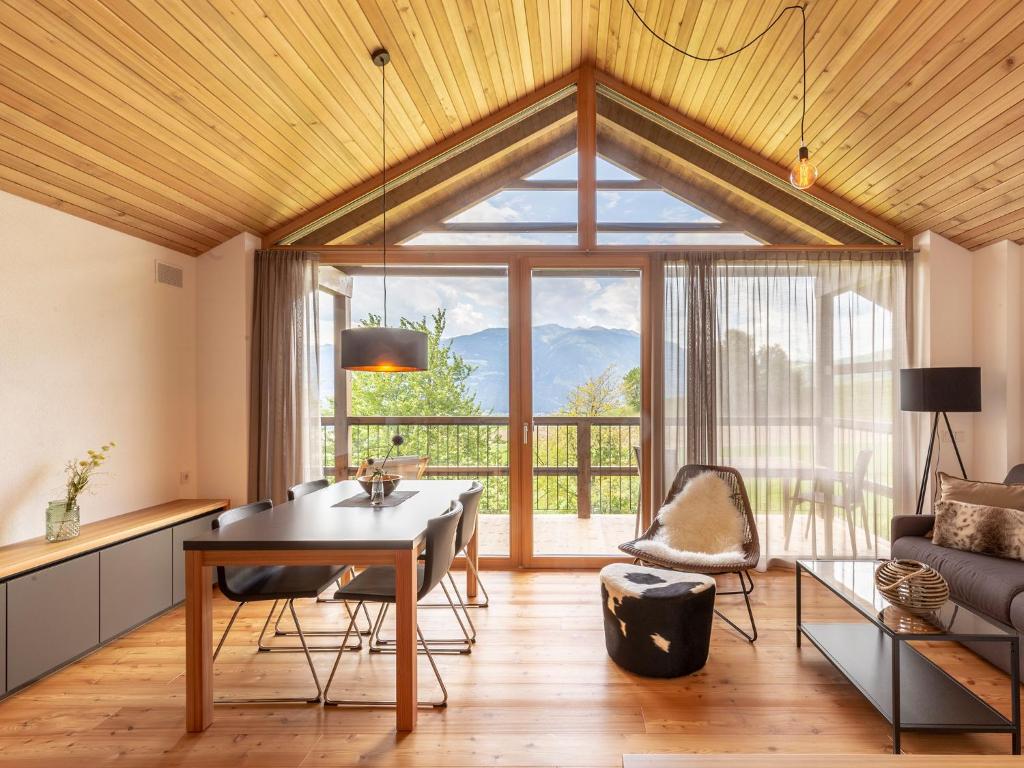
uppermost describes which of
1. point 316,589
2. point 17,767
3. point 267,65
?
point 267,65

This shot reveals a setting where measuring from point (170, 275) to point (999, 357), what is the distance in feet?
18.8

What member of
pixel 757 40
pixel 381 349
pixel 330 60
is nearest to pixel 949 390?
pixel 757 40

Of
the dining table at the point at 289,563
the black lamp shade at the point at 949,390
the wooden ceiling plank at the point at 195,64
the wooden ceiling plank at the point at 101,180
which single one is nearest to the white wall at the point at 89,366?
the wooden ceiling plank at the point at 101,180

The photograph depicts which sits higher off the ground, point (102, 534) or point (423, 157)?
point (423, 157)

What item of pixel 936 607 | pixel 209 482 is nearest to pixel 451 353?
pixel 209 482

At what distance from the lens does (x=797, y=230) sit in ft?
13.6

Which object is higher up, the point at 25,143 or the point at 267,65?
the point at 267,65

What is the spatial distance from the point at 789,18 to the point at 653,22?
0.80 m

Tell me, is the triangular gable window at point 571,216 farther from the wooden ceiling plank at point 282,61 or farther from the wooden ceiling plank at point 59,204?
the wooden ceiling plank at point 59,204

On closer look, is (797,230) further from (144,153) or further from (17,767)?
(17,767)

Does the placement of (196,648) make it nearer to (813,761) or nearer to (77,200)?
(813,761)

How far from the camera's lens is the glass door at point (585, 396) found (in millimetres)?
4234

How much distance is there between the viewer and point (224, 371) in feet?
13.5

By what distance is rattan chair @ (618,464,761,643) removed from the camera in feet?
10.2
